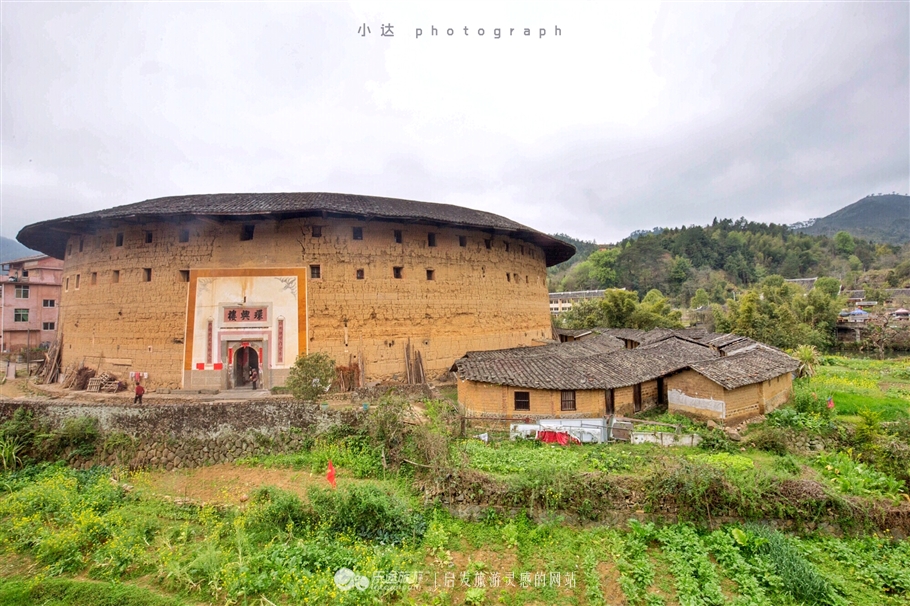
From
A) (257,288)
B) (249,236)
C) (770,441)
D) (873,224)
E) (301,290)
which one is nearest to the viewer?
(770,441)

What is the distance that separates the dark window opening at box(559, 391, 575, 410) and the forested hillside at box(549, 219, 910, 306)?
51.3m

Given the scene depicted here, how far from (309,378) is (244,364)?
4628 mm

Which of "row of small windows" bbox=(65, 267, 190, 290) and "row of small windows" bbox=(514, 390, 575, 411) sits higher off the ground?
"row of small windows" bbox=(65, 267, 190, 290)

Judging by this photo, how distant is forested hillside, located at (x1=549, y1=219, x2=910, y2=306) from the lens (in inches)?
2296

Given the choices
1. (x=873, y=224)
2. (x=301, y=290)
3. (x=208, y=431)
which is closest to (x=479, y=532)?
(x=208, y=431)

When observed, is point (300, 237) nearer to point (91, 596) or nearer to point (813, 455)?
point (91, 596)

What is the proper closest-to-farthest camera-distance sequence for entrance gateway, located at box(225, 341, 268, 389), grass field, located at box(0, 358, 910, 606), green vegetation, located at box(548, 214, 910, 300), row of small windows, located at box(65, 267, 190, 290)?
grass field, located at box(0, 358, 910, 606), entrance gateway, located at box(225, 341, 268, 389), row of small windows, located at box(65, 267, 190, 290), green vegetation, located at box(548, 214, 910, 300)

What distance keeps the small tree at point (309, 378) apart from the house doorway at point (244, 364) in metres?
3.74

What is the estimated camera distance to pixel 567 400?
10227 millimetres

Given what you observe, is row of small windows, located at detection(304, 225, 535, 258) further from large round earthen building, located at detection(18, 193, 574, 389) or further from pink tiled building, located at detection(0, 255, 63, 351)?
pink tiled building, located at detection(0, 255, 63, 351)

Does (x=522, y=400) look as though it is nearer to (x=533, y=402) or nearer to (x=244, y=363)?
(x=533, y=402)

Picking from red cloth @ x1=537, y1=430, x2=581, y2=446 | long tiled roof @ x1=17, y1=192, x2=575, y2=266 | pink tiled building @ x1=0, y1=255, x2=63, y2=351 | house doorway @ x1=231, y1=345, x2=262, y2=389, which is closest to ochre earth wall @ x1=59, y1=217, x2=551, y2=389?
long tiled roof @ x1=17, y1=192, x2=575, y2=266

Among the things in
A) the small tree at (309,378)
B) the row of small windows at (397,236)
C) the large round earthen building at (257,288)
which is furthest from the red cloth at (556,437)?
the row of small windows at (397,236)

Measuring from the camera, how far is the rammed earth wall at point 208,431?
8969 millimetres
